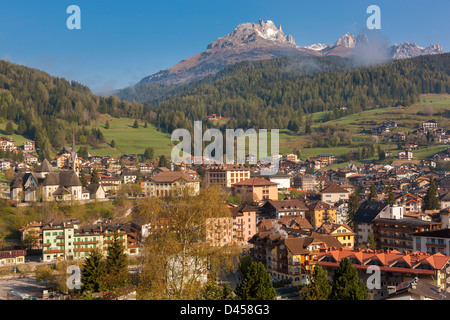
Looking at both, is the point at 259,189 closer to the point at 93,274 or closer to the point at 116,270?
the point at 116,270

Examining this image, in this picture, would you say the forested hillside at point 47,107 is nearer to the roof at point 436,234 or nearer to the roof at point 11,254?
the roof at point 11,254

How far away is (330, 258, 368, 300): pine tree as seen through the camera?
16.5m

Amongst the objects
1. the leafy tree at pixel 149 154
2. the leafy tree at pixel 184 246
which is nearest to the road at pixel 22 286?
the leafy tree at pixel 184 246

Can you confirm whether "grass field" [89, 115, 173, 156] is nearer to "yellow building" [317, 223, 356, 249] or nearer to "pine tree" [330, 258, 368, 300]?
"yellow building" [317, 223, 356, 249]

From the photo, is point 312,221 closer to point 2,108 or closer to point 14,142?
point 14,142

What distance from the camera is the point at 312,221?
141 ft

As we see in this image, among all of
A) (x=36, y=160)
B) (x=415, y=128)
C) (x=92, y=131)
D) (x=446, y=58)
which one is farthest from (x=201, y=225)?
(x=446, y=58)

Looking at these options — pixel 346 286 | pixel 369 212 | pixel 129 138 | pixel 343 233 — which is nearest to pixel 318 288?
pixel 346 286

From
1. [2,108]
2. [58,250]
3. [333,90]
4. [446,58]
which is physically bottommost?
[58,250]

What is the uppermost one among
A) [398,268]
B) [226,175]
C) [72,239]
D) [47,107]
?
[47,107]

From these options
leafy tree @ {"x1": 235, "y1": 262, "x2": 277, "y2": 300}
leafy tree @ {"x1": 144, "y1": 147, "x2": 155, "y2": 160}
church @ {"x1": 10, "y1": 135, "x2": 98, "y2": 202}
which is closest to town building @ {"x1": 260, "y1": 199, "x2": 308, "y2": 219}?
church @ {"x1": 10, "y1": 135, "x2": 98, "y2": 202}

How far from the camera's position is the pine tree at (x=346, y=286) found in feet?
54.0

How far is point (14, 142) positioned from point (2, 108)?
1156 centimetres

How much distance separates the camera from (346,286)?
56.5ft
